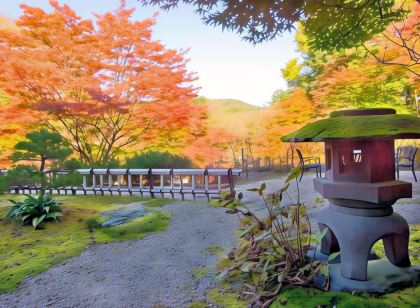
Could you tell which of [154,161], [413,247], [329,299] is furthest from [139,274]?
[154,161]

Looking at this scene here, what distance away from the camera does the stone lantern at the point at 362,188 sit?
1872 mm

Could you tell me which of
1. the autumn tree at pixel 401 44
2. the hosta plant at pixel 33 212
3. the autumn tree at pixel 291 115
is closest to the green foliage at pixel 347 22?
the autumn tree at pixel 401 44

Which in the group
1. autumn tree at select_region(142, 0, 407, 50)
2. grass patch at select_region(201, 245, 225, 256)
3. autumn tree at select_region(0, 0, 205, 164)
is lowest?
grass patch at select_region(201, 245, 225, 256)

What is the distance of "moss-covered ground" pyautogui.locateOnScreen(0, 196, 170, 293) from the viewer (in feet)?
9.91

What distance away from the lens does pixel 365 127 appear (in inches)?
70.3

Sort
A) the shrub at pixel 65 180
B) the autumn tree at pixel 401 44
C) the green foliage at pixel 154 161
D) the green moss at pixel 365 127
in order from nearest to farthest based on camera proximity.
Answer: the green moss at pixel 365 127 < the shrub at pixel 65 180 < the autumn tree at pixel 401 44 < the green foliage at pixel 154 161

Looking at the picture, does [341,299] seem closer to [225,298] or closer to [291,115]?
[225,298]

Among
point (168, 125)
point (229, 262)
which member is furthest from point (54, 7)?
point (229, 262)

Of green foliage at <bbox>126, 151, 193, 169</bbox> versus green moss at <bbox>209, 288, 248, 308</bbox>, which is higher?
green foliage at <bbox>126, 151, 193, 169</bbox>

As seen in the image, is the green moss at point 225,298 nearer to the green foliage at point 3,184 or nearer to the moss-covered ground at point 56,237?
the moss-covered ground at point 56,237

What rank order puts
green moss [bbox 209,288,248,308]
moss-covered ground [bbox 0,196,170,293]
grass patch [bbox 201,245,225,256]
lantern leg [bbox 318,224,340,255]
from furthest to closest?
grass patch [bbox 201,245,225,256] → moss-covered ground [bbox 0,196,170,293] → lantern leg [bbox 318,224,340,255] → green moss [bbox 209,288,248,308]

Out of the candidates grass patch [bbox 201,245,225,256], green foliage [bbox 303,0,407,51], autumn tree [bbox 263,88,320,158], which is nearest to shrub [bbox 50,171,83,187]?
grass patch [bbox 201,245,225,256]

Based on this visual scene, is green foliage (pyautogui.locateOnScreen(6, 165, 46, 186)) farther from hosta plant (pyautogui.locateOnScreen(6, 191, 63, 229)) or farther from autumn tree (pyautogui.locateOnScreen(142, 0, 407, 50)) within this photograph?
autumn tree (pyautogui.locateOnScreen(142, 0, 407, 50))

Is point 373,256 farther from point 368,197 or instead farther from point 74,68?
point 74,68
